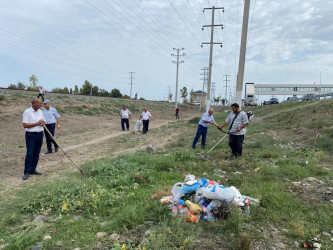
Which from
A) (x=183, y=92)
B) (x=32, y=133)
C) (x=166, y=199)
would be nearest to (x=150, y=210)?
(x=166, y=199)

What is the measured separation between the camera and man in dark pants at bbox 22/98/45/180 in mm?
5480

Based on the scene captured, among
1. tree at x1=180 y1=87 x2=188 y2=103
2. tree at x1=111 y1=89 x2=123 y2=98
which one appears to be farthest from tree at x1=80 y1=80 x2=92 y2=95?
tree at x1=180 y1=87 x2=188 y2=103

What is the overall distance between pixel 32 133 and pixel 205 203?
13.8 feet

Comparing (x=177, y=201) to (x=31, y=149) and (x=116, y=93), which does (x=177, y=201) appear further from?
(x=116, y=93)

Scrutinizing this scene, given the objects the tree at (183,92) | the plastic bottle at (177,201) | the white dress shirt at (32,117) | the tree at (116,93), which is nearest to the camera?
the plastic bottle at (177,201)

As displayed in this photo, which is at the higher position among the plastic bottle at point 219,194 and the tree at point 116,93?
the tree at point 116,93

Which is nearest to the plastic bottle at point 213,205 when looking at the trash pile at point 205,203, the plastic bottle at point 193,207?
the trash pile at point 205,203

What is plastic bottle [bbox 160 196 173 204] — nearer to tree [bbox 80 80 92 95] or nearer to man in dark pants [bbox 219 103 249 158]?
man in dark pants [bbox 219 103 249 158]

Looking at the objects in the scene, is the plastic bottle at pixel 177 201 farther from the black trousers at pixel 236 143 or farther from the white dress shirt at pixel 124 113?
the white dress shirt at pixel 124 113

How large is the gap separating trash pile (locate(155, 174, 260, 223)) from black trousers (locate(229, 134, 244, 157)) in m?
3.35

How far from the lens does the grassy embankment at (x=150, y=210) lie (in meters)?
3.01

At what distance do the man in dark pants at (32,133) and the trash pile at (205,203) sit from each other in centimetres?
345

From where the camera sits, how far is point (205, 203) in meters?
3.64

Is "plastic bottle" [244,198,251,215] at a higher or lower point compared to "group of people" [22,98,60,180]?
lower
